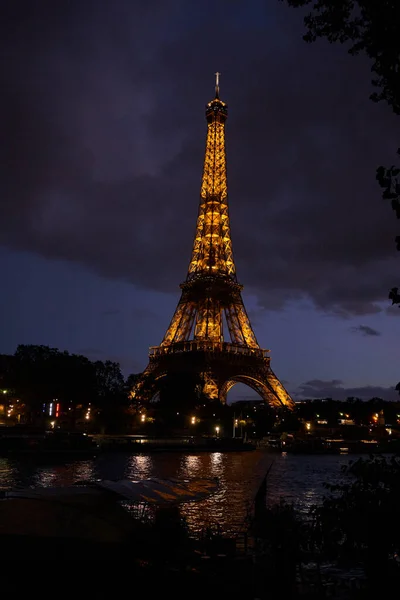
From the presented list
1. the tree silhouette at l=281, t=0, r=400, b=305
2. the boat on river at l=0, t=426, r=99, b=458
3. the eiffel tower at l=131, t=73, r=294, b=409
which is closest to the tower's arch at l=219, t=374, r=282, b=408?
the eiffel tower at l=131, t=73, r=294, b=409

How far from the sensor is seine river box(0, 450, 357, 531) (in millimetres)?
28362

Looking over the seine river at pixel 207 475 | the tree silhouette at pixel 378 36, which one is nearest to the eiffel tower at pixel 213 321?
the seine river at pixel 207 475

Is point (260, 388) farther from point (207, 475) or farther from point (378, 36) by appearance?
point (378, 36)

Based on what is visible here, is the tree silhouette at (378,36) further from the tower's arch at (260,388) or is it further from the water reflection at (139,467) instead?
the tower's arch at (260,388)

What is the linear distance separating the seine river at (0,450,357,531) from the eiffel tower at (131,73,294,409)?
Answer: 24477 mm

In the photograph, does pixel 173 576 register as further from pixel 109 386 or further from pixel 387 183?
pixel 109 386

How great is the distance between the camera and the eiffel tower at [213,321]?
8538 cm

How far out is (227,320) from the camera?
9075 centimetres

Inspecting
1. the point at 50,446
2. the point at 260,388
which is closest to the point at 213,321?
the point at 260,388

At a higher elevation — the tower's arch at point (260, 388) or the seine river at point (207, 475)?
the tower's arch at point (260, 388)

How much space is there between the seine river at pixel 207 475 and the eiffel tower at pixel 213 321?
80.3ft

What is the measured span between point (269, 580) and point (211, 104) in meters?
94.5

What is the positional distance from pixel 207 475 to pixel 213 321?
4669cm

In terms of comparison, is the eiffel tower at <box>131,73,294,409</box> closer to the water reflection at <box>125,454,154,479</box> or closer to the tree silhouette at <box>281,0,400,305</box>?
the water reflection at <box>125,454,154,479</box>
